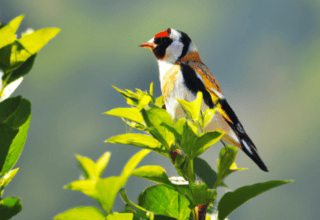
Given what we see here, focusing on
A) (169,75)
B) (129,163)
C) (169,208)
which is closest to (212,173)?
(169,208)

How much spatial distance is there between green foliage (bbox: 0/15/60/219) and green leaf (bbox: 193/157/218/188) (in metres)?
0.47

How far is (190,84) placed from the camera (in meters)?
1.46

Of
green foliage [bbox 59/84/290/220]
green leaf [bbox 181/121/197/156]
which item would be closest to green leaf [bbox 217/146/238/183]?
green foliage [bbox 59/84/290/220]

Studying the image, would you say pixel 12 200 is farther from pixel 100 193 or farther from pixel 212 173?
pixel 212 173

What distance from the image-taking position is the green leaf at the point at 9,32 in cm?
73

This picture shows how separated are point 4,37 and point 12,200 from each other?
0.36 metres

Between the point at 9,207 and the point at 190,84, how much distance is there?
0.96m

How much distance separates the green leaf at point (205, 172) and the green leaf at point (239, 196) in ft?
0.42

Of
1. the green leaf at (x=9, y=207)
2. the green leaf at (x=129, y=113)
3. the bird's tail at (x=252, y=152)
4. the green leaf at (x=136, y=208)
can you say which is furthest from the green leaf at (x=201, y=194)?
the bird's tail at (x=252, y=152)

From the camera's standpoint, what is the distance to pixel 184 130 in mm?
746

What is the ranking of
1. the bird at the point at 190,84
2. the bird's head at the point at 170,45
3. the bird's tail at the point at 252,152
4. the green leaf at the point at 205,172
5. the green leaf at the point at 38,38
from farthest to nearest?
the bird's head at the point at 170,45, the bird at the point at 190,84, the bird's tail at the point at 252,152, the green leaf at the point at 205,172, the green leaf at the point at 38,38

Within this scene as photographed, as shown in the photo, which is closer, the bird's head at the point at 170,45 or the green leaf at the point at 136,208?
the green leaf at the point at 136,208

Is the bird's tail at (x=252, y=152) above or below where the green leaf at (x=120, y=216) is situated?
below

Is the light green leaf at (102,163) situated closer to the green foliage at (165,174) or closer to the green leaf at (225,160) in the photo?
the green foliage at (165,174)
